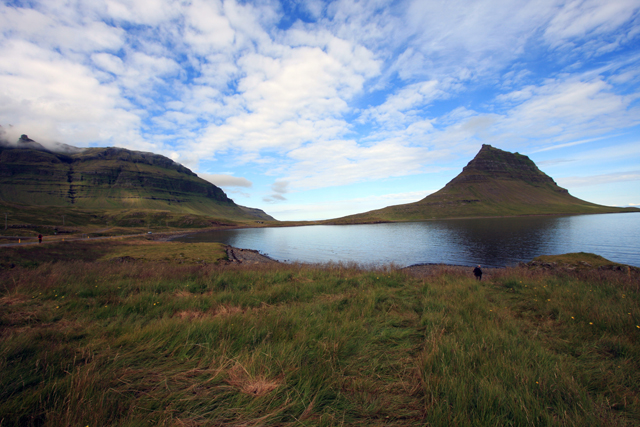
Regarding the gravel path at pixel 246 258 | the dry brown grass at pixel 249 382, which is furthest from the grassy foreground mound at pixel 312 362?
the gravel path at pixel 246 258

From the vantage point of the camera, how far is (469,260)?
34.5m

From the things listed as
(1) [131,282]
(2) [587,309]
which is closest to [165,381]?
(1) [131,282]

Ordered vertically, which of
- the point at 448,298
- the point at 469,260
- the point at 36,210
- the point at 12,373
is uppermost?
the point at 36,210

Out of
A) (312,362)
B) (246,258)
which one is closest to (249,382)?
(312,362)

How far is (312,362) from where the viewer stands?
13.6 ft

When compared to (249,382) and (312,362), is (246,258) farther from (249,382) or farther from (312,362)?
(249,382)

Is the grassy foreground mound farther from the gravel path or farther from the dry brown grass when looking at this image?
the gravel path

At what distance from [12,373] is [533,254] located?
4818 cm

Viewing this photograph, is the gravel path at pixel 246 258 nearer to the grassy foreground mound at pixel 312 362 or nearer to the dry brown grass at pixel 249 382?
the grassy foreground mound at pixel 312 362

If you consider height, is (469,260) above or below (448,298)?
below

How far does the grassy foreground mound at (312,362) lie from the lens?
2.93 m

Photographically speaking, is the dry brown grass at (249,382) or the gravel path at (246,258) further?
the gravel path at (246,258)

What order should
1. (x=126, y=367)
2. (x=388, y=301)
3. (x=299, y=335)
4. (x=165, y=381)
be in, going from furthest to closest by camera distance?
(x=388, y=301)
(x=299, y=335)
(x=126, y=367)
(x=165, y=381)

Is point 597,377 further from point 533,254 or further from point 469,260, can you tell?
point 533,254
